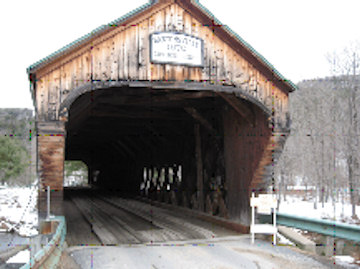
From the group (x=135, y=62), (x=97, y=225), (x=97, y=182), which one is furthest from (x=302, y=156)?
(x=135, y=62)

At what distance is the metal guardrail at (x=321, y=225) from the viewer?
21.0 feet

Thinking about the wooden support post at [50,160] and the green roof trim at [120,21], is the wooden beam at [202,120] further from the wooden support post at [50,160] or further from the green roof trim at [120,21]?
the wooden support post at [50,160]

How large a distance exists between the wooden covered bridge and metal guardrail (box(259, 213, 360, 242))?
0.81 meters

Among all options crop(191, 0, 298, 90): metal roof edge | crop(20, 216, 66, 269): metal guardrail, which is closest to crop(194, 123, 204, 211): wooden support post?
crop(191, 0, 298, 90): metal roof edge

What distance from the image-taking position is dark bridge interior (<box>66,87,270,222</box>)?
354 inches

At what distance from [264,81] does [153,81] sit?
2.68 metres

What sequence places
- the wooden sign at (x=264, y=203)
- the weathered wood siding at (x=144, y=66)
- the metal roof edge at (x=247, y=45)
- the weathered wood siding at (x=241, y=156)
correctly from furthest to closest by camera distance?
1. the weathered wood siding at (x=241, y=156)
2. the metal roof edge at (x=247, y=45)
3. the wooden sign at (x=264, y=203)
4. the weathered wood siding at (x=144, y=66)

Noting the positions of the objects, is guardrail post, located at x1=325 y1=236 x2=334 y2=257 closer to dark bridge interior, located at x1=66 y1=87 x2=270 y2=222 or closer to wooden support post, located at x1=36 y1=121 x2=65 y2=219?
dark bridge interior, located at x1=66 y1=87 x2=270 y2=222

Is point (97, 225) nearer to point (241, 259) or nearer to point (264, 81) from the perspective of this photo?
point (241, 259)

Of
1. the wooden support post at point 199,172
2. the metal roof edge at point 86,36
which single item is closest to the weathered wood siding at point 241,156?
the wooden support post at point 199,172

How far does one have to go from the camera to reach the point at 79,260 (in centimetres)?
606

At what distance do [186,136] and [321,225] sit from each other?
6.25 metres

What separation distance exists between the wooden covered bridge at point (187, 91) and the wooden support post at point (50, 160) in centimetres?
2

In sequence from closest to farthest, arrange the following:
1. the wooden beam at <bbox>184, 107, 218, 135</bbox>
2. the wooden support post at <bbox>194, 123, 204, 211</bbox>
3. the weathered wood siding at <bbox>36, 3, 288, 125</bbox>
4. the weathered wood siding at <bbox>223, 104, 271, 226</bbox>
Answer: the weathered wood siding at <bbox>36, 3, 288, 125</bbox>, the weathered wood siding at <bbox>223, 104, 271, 226</bbox>, the wooden beam at <bbox>184, 107, 218, 135</bbox>, the wooden support post at <bbox>194, 123, 204, 211</bbox>
